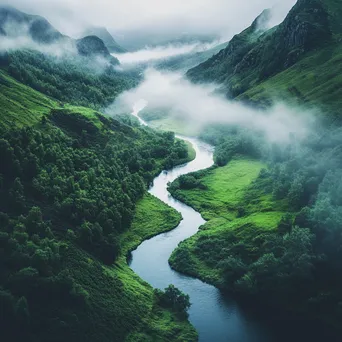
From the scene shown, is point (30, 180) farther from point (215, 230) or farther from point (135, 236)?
point (215, 230)

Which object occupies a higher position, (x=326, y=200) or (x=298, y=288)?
(x=326, y=200)

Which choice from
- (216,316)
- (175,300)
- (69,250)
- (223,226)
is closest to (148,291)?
(175,300)

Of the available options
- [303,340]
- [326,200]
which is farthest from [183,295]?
[326,200]

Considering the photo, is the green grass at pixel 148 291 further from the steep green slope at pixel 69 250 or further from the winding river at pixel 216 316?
the winding river at pixel 216 316

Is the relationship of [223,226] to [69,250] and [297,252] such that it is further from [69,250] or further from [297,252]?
[69,250]

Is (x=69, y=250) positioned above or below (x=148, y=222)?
below

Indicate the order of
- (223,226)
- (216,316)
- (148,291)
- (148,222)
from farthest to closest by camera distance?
(148,222) < (223,226) < (148,291) < (216,316)

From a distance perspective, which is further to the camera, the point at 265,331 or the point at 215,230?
the point at 215,230
